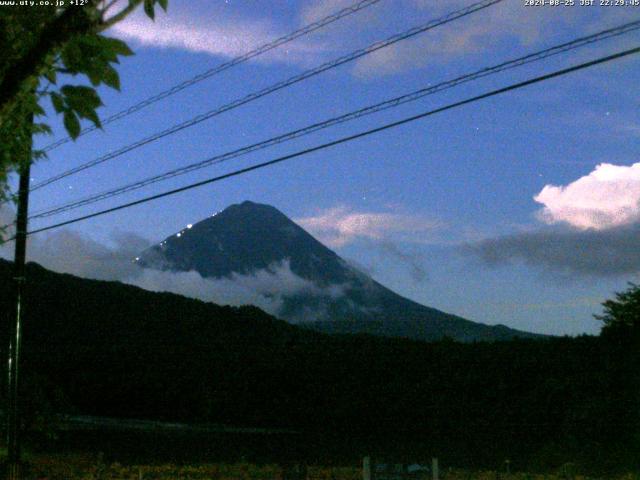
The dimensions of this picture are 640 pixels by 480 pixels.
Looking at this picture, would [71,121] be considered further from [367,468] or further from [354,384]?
[354,384]

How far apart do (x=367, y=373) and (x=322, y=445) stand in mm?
4840

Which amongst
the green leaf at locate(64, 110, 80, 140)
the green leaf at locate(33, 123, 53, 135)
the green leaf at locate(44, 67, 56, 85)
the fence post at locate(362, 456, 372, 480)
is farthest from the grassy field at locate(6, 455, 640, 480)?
the green leaf at locate(64, 110, 80, 140)

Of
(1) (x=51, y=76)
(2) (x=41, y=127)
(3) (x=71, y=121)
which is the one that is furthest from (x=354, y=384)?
(3) (x=71, y=121)

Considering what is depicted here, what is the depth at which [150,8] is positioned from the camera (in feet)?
12.5

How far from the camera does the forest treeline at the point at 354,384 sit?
23594 mm

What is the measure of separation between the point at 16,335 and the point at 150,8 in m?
15.9

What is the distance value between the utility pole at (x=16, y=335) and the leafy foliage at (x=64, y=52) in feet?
48.1

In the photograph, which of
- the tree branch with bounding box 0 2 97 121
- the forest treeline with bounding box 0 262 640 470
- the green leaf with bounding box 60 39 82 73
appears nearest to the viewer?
the tree branch with bounding box 0 2 97 121

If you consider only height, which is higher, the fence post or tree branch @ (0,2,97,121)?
tree branch @ (0,2,97,121)

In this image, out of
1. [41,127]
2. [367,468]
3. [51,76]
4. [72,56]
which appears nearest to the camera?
[72,56]

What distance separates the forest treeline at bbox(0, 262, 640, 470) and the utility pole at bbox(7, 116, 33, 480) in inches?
273

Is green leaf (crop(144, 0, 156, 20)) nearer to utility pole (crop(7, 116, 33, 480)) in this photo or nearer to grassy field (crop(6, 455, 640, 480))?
utility pole (crop(7, 116, 33, 480))

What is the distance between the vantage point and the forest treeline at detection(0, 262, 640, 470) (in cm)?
2359

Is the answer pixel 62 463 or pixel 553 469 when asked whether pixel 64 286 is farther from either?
pixel 553 469
